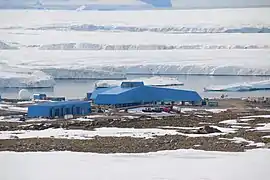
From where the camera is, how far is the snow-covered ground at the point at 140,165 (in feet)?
9.32

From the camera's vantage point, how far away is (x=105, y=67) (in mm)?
11211

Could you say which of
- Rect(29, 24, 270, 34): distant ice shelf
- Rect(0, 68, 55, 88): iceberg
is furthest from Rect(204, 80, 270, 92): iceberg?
Rect(29, 24, 270, 34): distant ice shelf

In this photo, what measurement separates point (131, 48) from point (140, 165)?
411 inches

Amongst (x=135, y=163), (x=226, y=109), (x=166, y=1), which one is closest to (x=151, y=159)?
(x=135, y=163)

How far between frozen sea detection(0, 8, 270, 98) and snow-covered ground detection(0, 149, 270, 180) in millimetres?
4739

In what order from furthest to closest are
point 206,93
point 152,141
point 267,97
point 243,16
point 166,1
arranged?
point 166,1 → point 243,16 → point 206,93 → point 267,97 → point 152,141

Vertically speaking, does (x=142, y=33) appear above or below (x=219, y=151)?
above

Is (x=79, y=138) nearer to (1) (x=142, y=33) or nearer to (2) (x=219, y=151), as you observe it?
(2) (x=219, y=151)

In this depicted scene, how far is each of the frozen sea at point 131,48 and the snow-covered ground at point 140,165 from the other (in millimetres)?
4739

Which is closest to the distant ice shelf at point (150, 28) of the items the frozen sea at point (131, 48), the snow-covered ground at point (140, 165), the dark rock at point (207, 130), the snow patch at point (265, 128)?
the frozen sea at point (131, 48)

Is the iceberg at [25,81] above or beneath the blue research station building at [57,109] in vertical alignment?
above

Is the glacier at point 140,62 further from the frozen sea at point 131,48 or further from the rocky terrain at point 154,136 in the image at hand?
the rocky terrain at point 154,136

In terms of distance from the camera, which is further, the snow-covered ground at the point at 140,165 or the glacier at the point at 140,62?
the glacier at the point at 140,62

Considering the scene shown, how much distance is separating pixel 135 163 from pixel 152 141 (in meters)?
0.90
